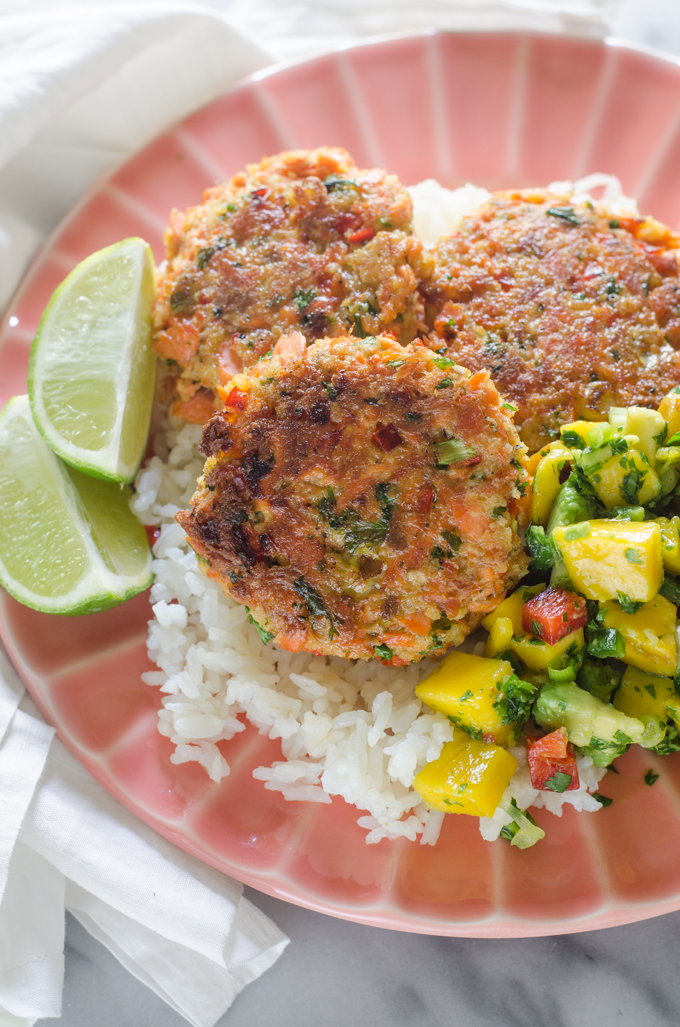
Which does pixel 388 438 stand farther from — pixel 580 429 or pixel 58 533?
pixel 58 533

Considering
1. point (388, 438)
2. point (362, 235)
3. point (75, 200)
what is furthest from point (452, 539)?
point (75, 200)

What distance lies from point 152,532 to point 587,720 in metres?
2.00

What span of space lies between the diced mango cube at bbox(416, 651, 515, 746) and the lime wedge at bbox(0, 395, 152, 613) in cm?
129

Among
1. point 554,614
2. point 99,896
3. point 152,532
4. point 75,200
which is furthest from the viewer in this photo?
point 75,200

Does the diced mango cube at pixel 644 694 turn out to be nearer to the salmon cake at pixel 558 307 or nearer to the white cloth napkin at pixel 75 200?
the salmon cake at pixel 558 307

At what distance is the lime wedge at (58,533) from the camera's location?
3.23m

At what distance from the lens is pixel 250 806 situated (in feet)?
10.4

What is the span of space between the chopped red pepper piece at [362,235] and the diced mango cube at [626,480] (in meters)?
1.34

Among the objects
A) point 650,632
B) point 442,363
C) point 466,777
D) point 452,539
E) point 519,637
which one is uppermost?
point 442,363

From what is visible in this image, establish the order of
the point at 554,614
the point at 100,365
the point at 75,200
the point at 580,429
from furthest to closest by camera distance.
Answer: the point at 75,200 → the point at 100,365 → the point at 580,429 → the point at 554,614

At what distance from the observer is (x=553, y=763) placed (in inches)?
110

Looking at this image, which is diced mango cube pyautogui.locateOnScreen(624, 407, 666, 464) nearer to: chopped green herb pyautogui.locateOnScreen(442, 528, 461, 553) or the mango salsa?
the mango salsa

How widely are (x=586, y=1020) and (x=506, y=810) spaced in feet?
3.60

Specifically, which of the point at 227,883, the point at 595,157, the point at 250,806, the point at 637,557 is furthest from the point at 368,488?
the point at 595,157
